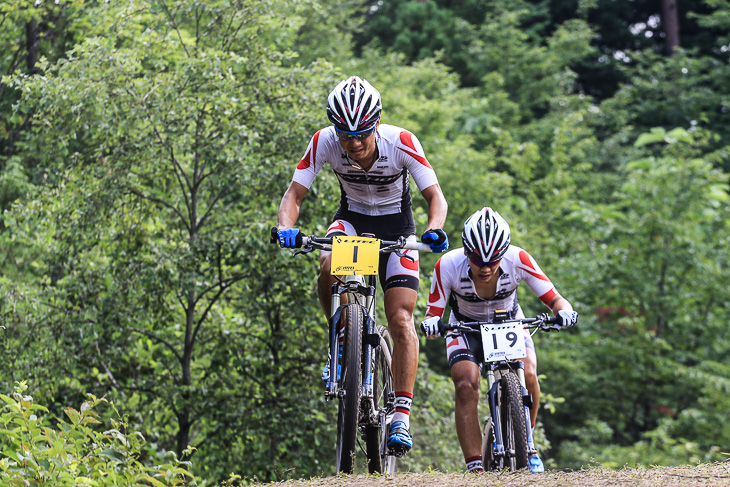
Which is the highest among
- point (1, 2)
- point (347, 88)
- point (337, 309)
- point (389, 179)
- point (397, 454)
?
point (1, 2)

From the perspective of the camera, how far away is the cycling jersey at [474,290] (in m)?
6.34

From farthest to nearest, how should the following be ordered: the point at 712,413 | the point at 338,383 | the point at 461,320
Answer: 1. the point at 712,413
2. the point at 461,320
3. the point at 338,383

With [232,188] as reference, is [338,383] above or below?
below

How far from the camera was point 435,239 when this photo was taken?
5.16m

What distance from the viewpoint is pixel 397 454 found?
5.48 meters

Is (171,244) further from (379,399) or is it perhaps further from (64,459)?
(64,459)

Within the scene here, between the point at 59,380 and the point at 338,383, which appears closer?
the point at 338,383

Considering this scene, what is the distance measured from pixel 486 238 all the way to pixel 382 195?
819 millimetres

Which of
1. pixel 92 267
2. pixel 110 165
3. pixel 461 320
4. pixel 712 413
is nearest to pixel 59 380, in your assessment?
pixel 92 267

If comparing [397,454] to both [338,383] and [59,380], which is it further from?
[59,380]

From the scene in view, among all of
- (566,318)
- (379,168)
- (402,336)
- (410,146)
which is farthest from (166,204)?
(566,318)

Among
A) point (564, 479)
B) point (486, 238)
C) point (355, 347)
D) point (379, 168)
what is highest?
point (379, 168)

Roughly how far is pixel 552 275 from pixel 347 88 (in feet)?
53.2

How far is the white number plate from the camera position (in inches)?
232
